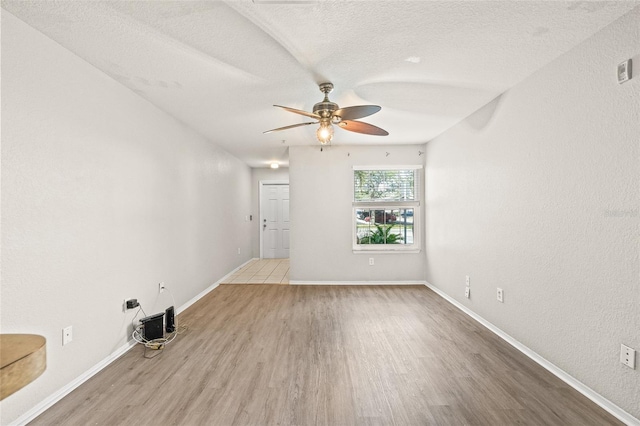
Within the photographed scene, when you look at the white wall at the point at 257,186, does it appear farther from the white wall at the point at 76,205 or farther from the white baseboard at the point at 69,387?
the white baseboard at the point at 69,387

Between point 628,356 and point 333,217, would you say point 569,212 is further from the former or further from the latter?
point 333,217

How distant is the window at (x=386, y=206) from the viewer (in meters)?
4.99

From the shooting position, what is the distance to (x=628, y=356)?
5.56ft

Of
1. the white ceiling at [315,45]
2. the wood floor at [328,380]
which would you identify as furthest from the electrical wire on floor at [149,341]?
the white ceiling at [315,45]

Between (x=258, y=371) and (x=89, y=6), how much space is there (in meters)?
2.63

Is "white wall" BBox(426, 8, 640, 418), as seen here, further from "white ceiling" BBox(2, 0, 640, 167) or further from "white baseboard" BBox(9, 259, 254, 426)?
"white baseboard" BBox(9, 259, 254, 426)

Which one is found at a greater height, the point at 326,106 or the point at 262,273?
the point at 326,106

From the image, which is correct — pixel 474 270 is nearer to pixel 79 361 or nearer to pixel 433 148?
pixel 433 148

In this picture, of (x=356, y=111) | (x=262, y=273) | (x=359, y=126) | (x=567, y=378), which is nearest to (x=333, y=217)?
(x=262, y=273)

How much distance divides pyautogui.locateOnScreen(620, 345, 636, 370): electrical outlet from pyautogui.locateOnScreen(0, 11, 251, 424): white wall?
141 inches

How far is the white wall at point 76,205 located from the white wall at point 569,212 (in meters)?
3.59

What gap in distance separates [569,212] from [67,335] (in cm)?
371

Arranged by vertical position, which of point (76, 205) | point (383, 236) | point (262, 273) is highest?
point (76, 205)

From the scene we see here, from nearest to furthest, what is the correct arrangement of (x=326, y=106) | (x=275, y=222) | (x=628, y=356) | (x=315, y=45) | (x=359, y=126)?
(x=628, y=356)
(x=315, y=45)
(x=326, y=106)
(x=359, y=126)
(x=275, y=222)
